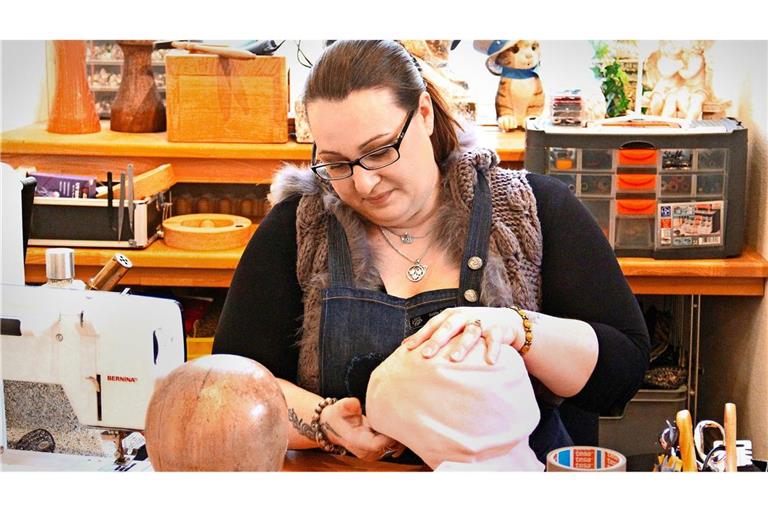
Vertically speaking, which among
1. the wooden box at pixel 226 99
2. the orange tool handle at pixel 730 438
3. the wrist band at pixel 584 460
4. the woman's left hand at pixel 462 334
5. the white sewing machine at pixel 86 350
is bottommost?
the orange tool handle at pixel 730 438

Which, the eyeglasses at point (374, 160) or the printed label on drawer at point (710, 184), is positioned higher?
the eyeglasses at point (374, 160)

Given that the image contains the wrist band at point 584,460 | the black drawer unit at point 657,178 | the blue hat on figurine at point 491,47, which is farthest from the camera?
the blue hat on figurine at point 491,47

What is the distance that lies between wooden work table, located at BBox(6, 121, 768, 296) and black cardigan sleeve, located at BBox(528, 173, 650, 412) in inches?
36.2

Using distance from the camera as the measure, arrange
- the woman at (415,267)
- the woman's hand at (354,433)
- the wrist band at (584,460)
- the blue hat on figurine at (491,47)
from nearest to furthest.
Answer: the wrist band at (584,460) → the woman's hand at (354,433) → the woman at (415,267) → the blue hat on figurine at (491,47)

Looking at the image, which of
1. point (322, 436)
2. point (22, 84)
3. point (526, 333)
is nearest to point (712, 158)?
point (526, 333)

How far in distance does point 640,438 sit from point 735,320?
40cm

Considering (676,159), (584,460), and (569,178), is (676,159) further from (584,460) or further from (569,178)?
(584,460)

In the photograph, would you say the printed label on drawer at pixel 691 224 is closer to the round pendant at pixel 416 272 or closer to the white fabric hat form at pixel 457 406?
the round pendant at pixel 416 272

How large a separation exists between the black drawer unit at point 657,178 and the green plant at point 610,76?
201 mm

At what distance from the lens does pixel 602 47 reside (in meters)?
2.67

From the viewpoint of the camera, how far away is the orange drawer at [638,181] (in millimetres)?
2543

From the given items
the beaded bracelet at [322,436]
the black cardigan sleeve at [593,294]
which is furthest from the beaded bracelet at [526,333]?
the beaded bracelet at [322,436]

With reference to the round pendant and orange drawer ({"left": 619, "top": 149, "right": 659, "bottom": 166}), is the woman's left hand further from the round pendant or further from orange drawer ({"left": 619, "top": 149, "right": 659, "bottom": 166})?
orange drawer ({"left": 619, "top": 149, "right": 659, "bottom": 166})

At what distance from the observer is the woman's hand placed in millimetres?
1472
